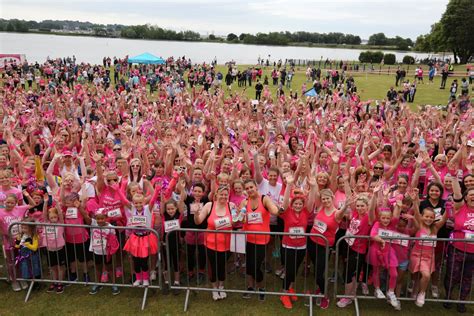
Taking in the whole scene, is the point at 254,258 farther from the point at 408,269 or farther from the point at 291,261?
the point at 408,269

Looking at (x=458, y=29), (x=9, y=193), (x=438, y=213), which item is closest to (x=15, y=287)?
(x=9, y=193)

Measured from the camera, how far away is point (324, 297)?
566 cm

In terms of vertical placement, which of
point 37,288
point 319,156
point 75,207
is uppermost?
point 319,156

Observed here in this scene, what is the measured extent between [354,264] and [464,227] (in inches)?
64.3

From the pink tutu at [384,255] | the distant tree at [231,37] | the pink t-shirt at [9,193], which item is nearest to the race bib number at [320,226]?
the pink tutu at [384,255]

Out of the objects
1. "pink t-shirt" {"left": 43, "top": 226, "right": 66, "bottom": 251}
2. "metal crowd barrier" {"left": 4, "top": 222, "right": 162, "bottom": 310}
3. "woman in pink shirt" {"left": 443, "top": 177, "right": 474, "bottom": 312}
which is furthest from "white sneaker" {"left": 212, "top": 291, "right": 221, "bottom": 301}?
"woman in pink shirt" {"left": 443, "top": 177, "right": 474, "bottom": 312}

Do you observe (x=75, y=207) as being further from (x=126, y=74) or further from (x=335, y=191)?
(x=126, y=74)

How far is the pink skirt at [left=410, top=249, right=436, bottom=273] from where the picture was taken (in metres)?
5.48

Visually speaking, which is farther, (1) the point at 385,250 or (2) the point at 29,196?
(2) the point at 29,196

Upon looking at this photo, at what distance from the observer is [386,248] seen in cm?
552

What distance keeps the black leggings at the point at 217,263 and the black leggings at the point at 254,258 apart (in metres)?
0.36

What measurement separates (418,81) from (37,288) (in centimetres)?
4076

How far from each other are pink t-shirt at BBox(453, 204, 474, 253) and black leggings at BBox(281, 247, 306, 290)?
2.23 meters

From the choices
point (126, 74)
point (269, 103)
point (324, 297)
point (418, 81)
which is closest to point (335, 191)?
point (324, 297)
